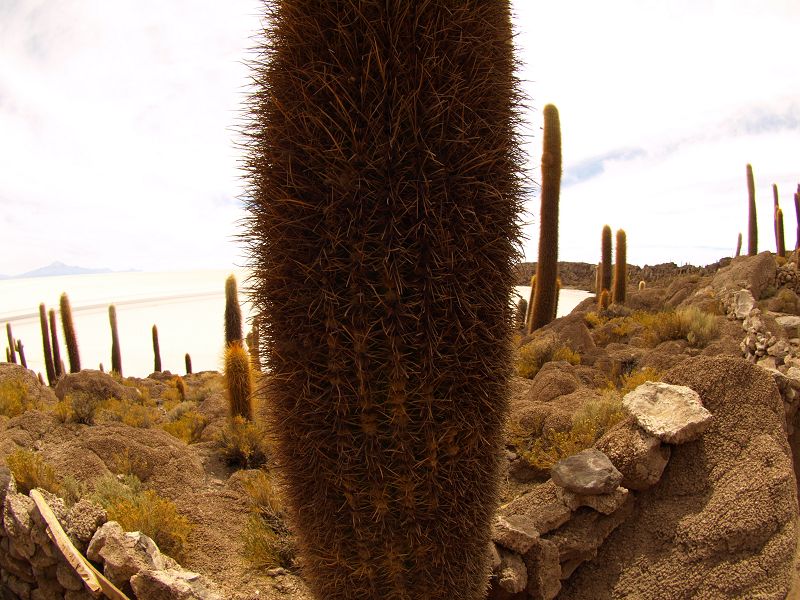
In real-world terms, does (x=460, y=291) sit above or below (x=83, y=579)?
above

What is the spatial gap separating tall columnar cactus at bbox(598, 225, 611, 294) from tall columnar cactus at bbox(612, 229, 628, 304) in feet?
1.25

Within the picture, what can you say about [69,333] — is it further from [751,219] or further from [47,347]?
[751,219]

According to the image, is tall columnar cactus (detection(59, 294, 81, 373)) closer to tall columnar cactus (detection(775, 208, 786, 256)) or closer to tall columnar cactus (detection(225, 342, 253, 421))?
tall columnar cactus (detection(225, 342, 253, 421))

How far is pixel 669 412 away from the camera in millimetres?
3947

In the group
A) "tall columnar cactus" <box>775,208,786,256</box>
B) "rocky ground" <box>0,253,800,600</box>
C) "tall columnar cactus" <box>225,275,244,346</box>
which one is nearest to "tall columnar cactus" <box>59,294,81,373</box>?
"tall columnar cactus" <box>225,275,244,346</box>

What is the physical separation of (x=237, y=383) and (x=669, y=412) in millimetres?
5228

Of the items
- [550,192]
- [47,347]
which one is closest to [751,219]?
[550,192]

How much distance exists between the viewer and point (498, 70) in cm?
227

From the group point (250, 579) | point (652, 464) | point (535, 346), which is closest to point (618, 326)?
point (535, 346)

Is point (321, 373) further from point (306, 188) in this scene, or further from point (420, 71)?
point (420, 71)

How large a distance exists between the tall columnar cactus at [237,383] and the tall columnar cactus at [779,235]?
73.6 ft

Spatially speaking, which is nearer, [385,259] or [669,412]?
[385,259]

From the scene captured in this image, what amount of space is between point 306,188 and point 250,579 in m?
2.84

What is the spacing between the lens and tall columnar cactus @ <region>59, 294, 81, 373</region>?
581 inches
